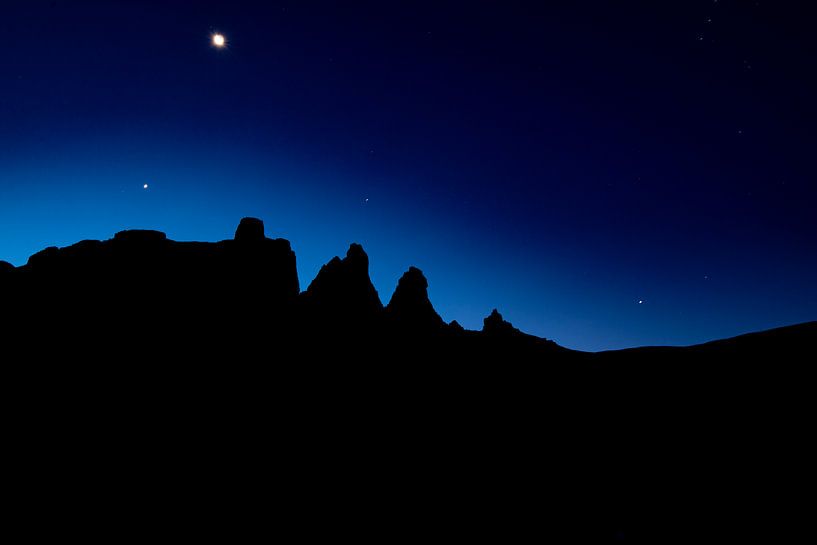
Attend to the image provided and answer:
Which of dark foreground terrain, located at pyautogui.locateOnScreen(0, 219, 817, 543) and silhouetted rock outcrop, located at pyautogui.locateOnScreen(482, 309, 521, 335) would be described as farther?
silhouetted rock outcrop, located at pyautogui.locateOnScreen(482, 309, 521, 335)

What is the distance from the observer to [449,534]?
66.6 feet

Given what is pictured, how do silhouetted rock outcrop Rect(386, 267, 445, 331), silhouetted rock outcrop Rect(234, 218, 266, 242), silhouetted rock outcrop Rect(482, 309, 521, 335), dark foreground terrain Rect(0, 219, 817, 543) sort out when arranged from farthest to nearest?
1. silhouetted rock outcrop Rect(482, 309, 521, 335)
2. silhouetted rock outcrop Rect(386, 267, 445, 331)
3. silhouetted rock outcrop Rect(234, 218, 266, 242)
4. dark foreground terrain Rect(0, 219, 817, 543)

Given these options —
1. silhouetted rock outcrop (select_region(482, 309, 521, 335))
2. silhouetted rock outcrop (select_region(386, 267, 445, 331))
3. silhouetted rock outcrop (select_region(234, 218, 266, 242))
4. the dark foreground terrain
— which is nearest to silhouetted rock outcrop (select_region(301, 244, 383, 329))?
the dark foreground terrain

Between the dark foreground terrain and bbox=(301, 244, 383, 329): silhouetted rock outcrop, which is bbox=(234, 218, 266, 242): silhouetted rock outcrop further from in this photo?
bbox=(301, 244, 383, 329): silhouetted rock outcrop

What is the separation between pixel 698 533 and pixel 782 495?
4.56m

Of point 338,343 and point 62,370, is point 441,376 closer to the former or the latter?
point 338,343

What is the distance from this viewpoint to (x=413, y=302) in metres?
68.3

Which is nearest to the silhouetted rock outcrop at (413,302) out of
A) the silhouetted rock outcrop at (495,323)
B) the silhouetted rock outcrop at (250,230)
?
the silhouetted rock outcrop at (495,323)

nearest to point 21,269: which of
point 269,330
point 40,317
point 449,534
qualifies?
point 40,317

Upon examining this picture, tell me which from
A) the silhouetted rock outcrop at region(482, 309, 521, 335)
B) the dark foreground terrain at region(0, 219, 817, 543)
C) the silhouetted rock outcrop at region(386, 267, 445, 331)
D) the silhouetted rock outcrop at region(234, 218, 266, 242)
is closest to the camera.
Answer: the dark foreground terrain at region(0, 219, 817, 543)

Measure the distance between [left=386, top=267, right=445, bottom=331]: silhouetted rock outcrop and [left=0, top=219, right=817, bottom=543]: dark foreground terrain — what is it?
633 inches

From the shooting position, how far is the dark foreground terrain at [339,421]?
792 inches

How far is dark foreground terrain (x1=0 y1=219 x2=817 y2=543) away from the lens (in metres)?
20.1

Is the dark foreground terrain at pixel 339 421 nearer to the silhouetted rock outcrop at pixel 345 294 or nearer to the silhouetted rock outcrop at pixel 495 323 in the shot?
the silhouetted rock outcrop at pixel 345 294
